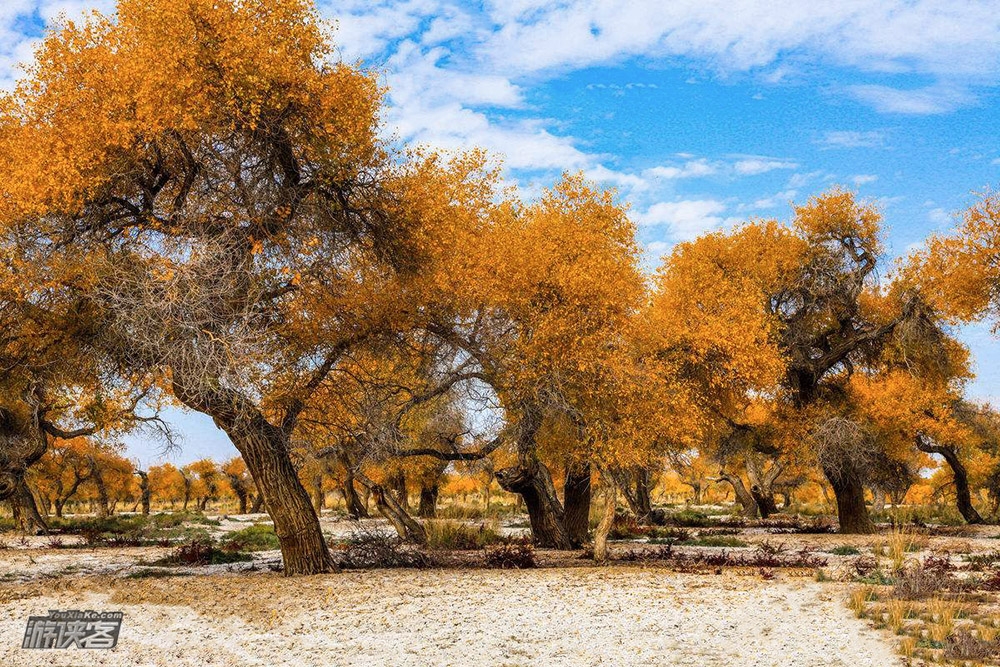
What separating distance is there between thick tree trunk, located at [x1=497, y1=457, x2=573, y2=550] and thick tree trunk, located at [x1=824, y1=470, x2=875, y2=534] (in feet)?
33.7

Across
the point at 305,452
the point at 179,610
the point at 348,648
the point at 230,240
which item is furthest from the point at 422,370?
the point at 348,648

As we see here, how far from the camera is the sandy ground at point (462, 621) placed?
872 cm

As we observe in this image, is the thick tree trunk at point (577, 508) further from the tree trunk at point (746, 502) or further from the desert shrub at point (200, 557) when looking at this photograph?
the tree trunk at point (746, 502)

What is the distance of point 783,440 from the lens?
25734 mm

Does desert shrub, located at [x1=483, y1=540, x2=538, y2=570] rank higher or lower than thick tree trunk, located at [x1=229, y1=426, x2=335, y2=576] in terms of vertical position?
lower

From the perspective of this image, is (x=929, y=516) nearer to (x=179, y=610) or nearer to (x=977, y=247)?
(x=977, y=247)

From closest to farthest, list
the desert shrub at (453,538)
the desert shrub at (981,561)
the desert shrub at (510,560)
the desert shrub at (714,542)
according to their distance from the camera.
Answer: the desert shrub at (981,561) < the desert shrub at (510,560) < the desert shrub at (453,538) < the desert shrub at (714,542)

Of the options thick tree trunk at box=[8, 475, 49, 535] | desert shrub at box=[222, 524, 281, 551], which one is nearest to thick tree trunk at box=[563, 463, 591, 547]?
desert shrub at box=[222, 524, 281, 551]

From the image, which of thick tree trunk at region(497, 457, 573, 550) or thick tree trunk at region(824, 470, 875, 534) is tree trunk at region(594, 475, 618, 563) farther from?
thick tree trunk at region(824, 470, 875, 534)

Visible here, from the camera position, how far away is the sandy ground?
8.72 meters

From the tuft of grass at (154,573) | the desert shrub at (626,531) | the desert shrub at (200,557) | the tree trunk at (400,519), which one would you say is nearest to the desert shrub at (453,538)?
the tree trunk at (400,519)

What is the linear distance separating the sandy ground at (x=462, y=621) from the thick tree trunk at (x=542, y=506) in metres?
5.39

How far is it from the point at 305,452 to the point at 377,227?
566 centimetres

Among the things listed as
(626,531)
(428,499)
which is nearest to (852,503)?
(626,531)
